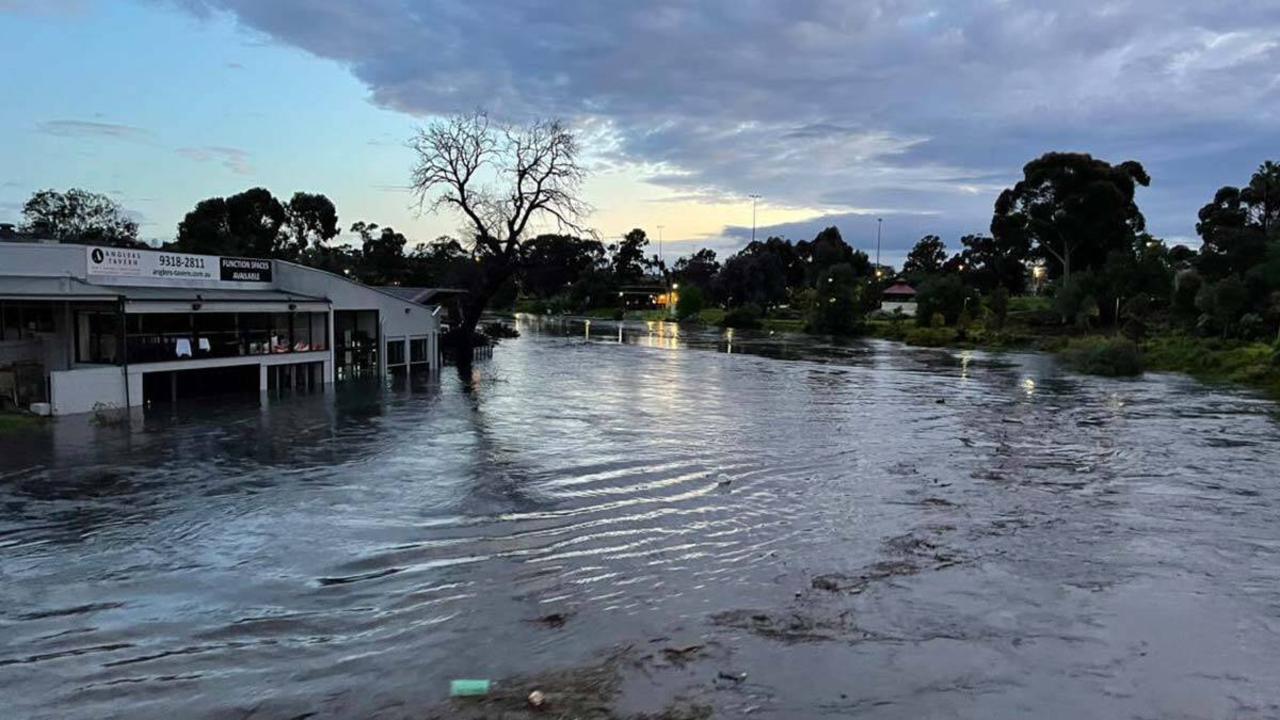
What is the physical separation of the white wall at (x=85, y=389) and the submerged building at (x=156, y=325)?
0.10 ft

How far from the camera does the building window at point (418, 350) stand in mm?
39969

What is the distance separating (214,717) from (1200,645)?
33.9 ft

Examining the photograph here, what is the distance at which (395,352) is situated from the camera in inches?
1517

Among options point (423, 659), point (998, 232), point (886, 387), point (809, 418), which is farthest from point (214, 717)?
point (998, 232)

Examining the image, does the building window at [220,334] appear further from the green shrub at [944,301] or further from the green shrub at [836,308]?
the green shrub at [944,301]

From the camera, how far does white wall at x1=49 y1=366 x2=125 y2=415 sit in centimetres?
2312

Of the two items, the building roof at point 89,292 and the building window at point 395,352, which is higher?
the building roof at point 89,292

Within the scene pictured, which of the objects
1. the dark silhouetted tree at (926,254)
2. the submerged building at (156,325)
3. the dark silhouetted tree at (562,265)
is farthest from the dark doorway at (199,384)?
the dark silhouetted tree at (926,254)

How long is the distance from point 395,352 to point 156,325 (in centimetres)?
1197

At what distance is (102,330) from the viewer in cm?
2612

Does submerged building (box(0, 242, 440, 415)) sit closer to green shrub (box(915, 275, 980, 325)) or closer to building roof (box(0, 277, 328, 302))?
building roof (box(0, 277, 328, 302))

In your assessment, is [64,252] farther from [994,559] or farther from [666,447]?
[994,559]

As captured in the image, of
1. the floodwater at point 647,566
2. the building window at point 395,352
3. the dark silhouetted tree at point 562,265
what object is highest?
the dark silhouetted tree at point 562,265

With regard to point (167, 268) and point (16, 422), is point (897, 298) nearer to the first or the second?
point (167, 268)
